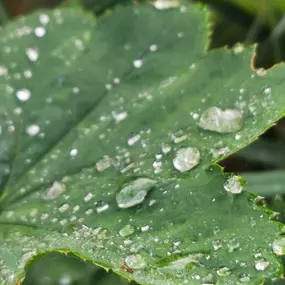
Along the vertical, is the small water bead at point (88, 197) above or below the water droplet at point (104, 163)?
below

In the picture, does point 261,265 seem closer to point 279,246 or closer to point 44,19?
point 279,246

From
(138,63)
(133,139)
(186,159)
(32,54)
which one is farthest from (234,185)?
(32,54)

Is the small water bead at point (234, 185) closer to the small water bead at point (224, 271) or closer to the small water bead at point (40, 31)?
the small water bead at point (224, 271)

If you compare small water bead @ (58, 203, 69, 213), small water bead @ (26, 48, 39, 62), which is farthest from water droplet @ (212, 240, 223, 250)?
small water bead @ (26, 48, 39, 62)

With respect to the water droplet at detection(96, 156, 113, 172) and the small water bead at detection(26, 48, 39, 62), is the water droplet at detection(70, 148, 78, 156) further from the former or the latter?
the small water bead at detection(26, 48, 39, 62)

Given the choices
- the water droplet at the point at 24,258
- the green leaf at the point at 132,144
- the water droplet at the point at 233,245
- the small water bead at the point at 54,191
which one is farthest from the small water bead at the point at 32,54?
the water droplet at the point at 233,245

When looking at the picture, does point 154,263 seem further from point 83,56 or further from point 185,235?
point 83,56

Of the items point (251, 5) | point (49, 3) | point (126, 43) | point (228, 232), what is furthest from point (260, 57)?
point (228, 232)
